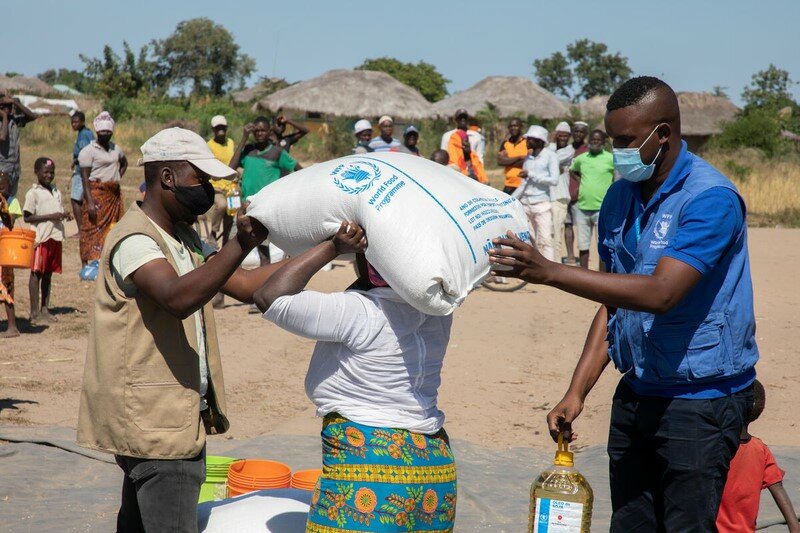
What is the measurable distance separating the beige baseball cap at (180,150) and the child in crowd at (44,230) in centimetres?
657

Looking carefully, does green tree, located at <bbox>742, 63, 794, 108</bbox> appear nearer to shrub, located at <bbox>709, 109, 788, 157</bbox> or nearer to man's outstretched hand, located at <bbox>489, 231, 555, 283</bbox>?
shrub, located at <bbox>709, 109, 788, 157</bbox>

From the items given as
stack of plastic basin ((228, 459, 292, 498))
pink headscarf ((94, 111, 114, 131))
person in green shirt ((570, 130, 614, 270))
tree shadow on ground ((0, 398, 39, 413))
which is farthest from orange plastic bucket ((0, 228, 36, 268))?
person in green shirt ((570, 130, 614, 270))

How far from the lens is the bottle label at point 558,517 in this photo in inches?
116

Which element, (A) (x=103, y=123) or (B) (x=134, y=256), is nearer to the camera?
(B) (x=134, y=256)

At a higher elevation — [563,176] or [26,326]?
[563,176]

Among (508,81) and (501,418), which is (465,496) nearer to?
(501,418)

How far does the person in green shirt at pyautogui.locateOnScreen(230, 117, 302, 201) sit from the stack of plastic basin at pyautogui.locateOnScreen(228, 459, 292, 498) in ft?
19.9

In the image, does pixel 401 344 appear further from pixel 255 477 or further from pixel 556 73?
pixel 556 73

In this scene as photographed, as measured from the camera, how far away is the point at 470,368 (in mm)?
8414

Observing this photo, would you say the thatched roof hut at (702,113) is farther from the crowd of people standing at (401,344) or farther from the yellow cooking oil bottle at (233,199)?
the crowd of people standing at (401,344)

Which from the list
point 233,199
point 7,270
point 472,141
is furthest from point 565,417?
point 472,141

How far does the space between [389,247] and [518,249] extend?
0.37 metres

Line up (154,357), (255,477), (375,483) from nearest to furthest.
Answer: (375,483) → (154,357) → (255,477)

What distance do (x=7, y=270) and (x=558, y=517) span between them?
683 cm
